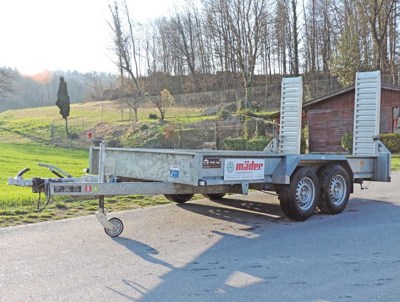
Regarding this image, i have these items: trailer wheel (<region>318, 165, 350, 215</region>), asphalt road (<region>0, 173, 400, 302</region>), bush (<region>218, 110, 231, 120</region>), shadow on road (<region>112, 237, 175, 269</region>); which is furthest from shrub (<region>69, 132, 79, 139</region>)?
shadow on road (<region>112, 237, 175, 269</region>)

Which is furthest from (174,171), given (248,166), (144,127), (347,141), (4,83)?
(4,83)

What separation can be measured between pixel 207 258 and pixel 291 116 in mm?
6183

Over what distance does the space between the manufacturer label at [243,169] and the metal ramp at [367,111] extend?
3.93 metres

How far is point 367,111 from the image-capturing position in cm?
1044

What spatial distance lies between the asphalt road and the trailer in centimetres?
47

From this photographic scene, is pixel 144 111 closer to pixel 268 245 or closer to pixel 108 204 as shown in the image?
pixel 108 204

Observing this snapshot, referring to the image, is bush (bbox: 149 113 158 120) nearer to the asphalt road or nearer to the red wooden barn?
the red wooden barn

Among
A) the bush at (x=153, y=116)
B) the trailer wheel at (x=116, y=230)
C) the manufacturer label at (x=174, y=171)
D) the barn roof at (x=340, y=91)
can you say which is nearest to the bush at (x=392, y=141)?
the barn roof at (x=340, y=91)

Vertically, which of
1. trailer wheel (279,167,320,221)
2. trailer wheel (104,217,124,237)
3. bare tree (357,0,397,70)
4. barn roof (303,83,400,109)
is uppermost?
bare tree (357,0,397,70)

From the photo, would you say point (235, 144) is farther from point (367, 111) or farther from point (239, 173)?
point (239, 173)

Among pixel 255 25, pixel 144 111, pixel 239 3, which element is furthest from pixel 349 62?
pixel 144 111

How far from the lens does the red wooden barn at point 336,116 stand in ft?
98.7

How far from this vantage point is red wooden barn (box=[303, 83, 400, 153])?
98.7 ft

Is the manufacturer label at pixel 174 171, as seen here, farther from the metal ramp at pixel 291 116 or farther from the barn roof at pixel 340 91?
the barn roof at pixel 340 91
